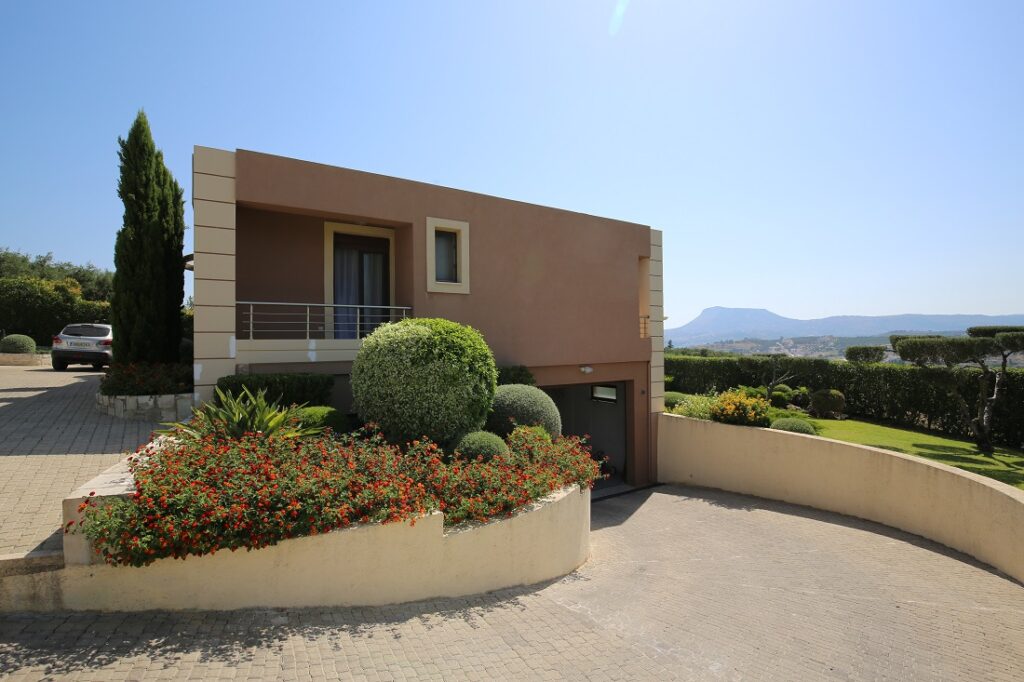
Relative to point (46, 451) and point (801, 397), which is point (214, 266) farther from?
point (801, 397)

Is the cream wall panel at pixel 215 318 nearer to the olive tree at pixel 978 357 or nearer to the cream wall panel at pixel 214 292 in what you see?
the cream wall panel at pixel 214 292

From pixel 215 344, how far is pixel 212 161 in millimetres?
3128

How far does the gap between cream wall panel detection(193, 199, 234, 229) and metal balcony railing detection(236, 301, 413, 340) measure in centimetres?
170

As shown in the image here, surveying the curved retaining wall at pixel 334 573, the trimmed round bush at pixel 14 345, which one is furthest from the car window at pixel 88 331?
the curved retaining wall at pixel 334 573

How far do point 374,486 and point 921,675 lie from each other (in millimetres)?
5648

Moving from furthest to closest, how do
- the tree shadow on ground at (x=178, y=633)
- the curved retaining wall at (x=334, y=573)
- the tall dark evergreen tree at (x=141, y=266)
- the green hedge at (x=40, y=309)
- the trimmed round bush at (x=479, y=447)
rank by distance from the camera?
the green hedge at (x=40, y=309)
the tall dark evergreen tree at (x=141, y=266)
the trimmed round bush at (x=479, y=447)
the curved retaining wall at (x=334, y=573)
the tree shadow on ground at (x=178, y=633)

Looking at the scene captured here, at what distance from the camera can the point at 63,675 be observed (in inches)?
143

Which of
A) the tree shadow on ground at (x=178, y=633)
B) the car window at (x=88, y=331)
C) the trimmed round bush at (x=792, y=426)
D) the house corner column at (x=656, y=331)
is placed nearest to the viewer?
the tree shadow on ground at (x=178, y=633)

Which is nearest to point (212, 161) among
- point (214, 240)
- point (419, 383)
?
point (214, 240)

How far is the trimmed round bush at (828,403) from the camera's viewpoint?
2181 cm

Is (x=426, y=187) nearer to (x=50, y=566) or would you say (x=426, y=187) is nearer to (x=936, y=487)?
(x=50, y=566)

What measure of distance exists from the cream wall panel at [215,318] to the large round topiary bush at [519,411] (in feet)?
15.8

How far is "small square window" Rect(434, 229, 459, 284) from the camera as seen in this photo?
1191 cm

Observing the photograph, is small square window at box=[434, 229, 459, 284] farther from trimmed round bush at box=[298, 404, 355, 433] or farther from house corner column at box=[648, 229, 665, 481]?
house corner column at box=[648, 229, 665, 481]
